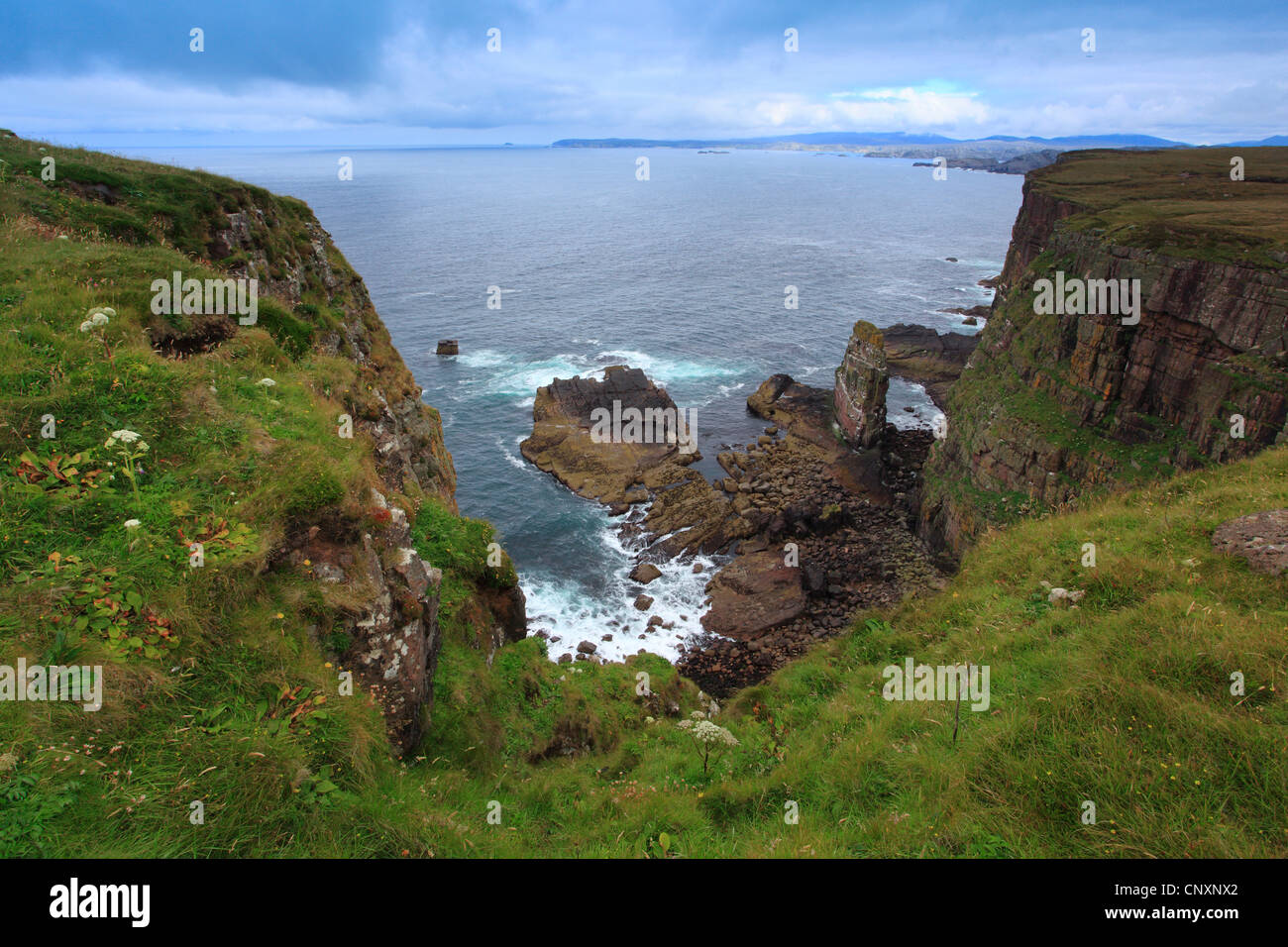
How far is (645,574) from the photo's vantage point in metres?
39.0

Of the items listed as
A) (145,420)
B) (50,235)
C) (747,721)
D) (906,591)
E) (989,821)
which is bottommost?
(906,591)

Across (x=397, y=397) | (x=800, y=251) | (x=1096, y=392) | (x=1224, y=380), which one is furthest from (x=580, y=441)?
(x=800, y=251)

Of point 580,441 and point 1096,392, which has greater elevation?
point 1096,392

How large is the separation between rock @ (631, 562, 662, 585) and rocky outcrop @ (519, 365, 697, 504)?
8486 millimetres

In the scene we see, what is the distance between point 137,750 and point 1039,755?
10.0 m

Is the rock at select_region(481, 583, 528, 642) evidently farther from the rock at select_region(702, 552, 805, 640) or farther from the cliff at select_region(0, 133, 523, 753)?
the rock at select_region(702, 552, 805, 640)

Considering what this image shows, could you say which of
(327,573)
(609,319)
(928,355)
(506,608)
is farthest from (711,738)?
(609,319)

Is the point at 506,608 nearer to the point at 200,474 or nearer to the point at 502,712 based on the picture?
the point at 502,712

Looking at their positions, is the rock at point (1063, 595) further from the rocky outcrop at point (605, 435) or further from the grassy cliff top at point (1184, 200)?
the rocky outcrop at point (605, 435)

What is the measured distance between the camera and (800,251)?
128 metres

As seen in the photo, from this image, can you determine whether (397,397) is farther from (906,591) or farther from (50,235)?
(906,591)

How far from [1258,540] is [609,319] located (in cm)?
7827

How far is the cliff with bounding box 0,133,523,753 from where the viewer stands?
796cm

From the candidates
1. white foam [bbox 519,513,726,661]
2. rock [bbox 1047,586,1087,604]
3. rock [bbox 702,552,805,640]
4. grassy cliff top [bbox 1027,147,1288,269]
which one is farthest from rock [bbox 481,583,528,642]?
grassy cliff top [bbox 1027,147,1288,269]
